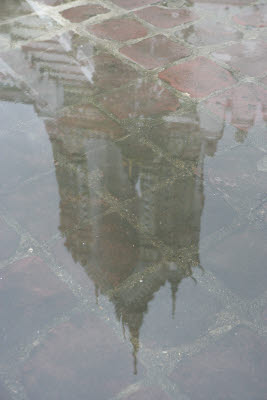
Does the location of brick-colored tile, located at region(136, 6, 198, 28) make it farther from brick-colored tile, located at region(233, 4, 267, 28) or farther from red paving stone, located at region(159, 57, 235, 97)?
red paving stone, located at region(159, 57, 235, 97)

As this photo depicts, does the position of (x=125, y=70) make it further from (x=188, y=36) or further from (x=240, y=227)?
(x=240, y=227)

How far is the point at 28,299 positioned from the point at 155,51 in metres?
2.96

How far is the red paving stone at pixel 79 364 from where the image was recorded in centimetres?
221

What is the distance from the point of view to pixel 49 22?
5090mm

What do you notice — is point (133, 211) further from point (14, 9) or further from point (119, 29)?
point (14, 9)

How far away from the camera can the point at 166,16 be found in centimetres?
521

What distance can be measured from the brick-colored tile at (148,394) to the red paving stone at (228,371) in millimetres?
88

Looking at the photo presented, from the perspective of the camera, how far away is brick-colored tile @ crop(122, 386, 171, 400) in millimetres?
2174

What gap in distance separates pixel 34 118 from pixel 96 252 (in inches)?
59.4

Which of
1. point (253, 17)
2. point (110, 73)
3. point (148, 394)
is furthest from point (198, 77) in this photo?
point (148, 394)

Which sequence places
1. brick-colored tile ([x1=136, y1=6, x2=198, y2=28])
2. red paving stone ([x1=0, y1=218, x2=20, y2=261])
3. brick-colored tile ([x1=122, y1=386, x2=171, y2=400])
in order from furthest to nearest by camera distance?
brick-colored tile ([x1=136, y1=6, x2=198, y2=28]), red paving stone ([x1=0, y1=218, x2=20, y2=261]), brick-colored tile ([x1=122, y1=386, x2=171, y2=400])

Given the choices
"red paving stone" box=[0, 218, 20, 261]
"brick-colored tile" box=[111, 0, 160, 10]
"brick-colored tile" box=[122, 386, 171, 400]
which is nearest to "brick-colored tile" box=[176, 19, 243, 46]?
"brick-colored tile" box=[111, 0, 160, 10]

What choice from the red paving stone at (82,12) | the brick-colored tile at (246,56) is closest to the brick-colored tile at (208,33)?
the brick-colored tile at (246,56)

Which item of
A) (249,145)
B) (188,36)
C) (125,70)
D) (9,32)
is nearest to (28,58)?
(9,32)
